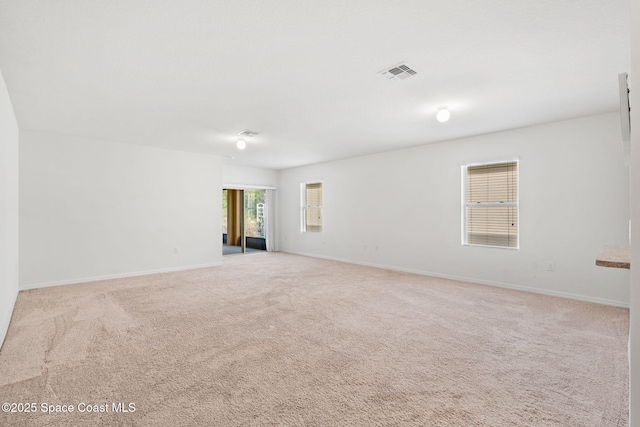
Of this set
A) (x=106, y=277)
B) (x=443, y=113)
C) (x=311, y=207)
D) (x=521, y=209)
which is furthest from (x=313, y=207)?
(x=443, y=113)

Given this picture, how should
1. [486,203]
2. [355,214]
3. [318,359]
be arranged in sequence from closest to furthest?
1. [318,359]
2. [486,203]
3. [355,214]

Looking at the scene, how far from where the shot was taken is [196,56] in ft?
8.62

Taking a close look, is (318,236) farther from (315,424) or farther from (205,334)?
(315,424)

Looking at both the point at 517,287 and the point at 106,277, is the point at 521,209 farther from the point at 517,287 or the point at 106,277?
the point at 106,277

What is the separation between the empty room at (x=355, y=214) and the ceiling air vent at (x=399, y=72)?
2 cm

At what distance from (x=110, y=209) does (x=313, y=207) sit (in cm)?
464

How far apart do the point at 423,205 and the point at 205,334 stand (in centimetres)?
446

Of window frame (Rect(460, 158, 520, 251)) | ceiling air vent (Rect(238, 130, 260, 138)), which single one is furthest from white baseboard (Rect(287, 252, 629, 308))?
ceiling air vent (Rect(238, 130, 260, 138))

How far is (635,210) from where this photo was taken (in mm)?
1118

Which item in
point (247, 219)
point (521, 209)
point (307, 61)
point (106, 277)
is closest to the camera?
point (307, 61)

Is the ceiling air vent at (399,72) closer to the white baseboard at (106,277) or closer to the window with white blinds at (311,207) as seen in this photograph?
the window with white blinds at (311,207)

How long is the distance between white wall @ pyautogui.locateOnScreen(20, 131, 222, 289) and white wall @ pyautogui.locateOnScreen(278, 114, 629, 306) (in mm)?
3216

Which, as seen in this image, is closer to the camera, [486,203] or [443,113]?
[443,113]

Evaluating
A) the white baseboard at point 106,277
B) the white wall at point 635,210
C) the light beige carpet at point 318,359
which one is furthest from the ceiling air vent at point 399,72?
the white baseboard at point 106,277
